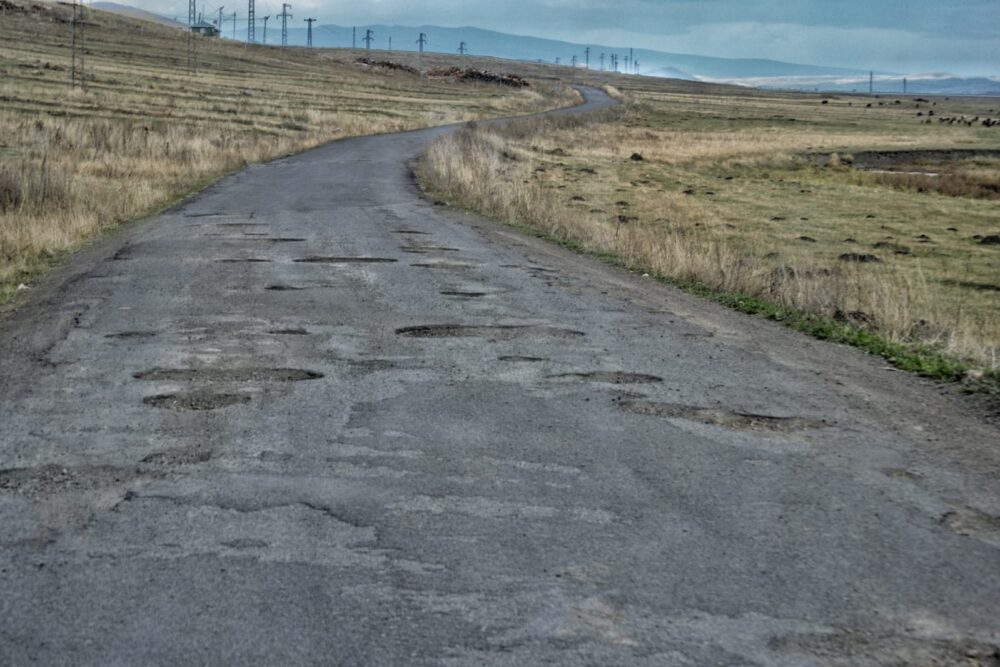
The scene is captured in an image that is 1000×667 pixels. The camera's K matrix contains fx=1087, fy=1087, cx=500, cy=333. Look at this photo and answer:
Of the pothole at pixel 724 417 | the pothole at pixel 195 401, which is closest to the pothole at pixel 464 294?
the pothole at pixel 724 417

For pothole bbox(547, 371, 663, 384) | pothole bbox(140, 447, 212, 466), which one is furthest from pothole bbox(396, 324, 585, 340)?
pothole bbox(140, 447, 212, 466)

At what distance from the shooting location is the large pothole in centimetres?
670

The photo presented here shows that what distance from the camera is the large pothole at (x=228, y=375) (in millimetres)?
6703

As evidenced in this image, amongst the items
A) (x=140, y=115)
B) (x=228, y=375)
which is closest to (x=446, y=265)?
(x=228, y=375)

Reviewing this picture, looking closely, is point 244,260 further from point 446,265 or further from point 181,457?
point 181,457

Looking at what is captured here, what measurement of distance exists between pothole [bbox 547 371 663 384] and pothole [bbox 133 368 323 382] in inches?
62.0

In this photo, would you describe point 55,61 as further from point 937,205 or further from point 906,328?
point 906,328

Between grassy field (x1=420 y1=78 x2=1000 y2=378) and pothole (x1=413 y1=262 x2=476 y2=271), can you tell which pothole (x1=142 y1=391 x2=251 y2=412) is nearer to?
grassy field (x1=420 y1=78 x2=1000 y2=378)

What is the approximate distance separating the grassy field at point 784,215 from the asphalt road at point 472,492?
1728mm

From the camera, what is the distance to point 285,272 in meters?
11.1

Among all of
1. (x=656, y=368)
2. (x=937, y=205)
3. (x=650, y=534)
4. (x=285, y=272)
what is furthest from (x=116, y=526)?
(x=937, y=205)

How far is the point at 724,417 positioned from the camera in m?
6.22

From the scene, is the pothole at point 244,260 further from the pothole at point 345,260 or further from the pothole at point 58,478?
the pothole at point 58,478

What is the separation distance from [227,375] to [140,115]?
123 feet
